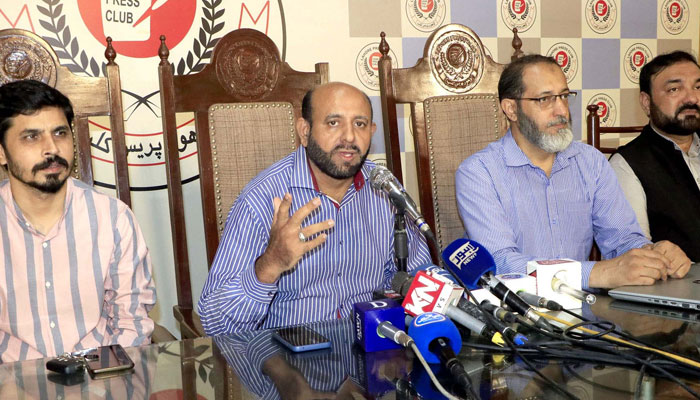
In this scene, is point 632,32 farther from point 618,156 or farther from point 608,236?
point 608,236

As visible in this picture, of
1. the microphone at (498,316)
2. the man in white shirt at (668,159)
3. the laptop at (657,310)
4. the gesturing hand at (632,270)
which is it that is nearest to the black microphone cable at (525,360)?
the microphone at (498,316)

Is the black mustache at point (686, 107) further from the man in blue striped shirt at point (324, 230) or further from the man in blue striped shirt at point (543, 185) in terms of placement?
the man in blue striped shirt at point (324, 230)

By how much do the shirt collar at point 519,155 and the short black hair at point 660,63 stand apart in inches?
34.8

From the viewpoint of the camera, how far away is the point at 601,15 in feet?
12.8

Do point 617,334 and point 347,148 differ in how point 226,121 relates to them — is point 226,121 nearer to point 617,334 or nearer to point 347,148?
point 347,148

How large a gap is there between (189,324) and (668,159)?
2166 mm

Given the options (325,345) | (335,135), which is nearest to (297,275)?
(335,135)

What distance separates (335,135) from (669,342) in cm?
114

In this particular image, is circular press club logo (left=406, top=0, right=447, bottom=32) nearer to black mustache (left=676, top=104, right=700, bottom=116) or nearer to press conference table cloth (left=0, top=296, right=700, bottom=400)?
black mustache (left=676, top=104, right=700, bottom=116)

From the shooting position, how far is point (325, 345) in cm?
127

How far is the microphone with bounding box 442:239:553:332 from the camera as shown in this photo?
4.26 feet

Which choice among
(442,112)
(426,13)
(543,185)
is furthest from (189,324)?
(426,13)

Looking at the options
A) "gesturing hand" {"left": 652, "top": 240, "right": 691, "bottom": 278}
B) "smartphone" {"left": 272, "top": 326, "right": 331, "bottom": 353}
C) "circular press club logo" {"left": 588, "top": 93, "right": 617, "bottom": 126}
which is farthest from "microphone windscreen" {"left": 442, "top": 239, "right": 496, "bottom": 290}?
"circular press club logo" {"left": 588, "top": 93, "right": 617, "bottom": 126}

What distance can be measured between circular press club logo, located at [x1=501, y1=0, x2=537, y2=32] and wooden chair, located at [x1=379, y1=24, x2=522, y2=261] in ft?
3.53
